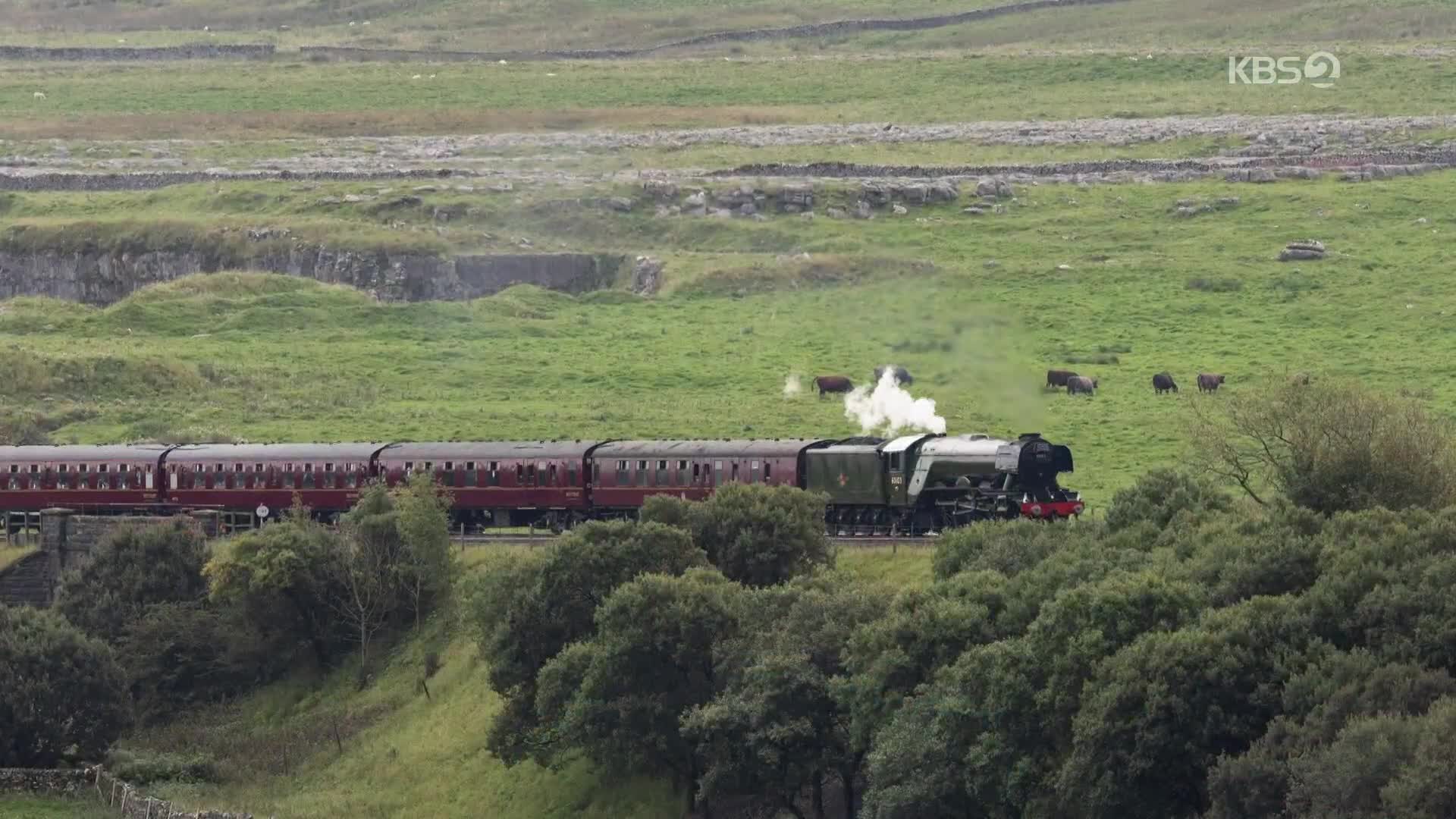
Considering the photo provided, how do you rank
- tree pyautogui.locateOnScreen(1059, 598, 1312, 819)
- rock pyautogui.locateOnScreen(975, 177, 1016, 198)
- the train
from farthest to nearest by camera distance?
rock pyautogui.locateOnScreen(975, 177, 1016, 198) → the train → tree pyautogui.locateOnScreen(1059, 598, 1312, 819)

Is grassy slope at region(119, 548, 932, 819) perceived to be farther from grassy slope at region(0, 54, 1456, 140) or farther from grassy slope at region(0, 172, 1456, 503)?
grassy slope at region(0, 54, 1456, 140)

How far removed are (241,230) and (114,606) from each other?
64125 mm

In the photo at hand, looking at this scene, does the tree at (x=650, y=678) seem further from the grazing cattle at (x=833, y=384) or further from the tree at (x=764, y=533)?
the grazing cattle at (x=833, y=384)

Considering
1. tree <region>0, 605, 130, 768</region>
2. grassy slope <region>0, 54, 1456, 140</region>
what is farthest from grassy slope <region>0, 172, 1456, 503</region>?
grassy slope <region>0, 54, 1456, 140</region>

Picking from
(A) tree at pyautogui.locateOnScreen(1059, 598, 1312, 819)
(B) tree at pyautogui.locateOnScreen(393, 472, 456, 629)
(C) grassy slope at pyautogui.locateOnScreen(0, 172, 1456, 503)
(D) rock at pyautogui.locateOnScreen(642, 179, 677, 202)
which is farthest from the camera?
(D) rock at pyautogui.locateOnScreen(642, 179, 677, 202)

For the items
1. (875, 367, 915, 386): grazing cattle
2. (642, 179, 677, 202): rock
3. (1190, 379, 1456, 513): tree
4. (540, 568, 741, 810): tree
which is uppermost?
(642, 179, 677, 202): rock

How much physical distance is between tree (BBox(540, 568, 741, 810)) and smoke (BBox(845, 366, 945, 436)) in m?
19.5

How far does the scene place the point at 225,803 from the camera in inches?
2709

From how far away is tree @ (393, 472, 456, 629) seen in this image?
78.9m

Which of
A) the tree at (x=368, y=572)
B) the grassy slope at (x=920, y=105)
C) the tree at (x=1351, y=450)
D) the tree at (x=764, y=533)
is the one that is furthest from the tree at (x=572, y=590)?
the grassy slope at (x=920, y=105)

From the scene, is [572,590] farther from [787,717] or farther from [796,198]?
[796,198]

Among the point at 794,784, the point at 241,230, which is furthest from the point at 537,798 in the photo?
the point at 241,230

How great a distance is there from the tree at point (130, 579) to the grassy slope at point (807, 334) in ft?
58.7

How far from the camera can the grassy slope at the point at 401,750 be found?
67.4 meters
